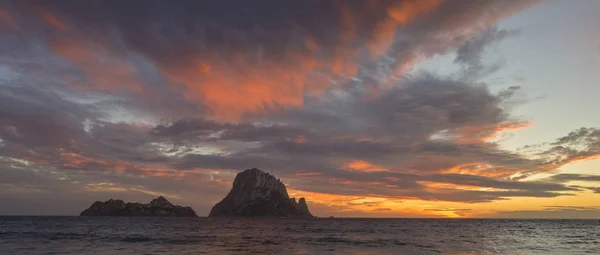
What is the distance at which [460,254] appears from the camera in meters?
49.9

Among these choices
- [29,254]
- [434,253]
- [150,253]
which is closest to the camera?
[29,254]

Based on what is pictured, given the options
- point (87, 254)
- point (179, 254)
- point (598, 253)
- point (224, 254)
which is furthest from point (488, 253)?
Answer: point (87, 254)

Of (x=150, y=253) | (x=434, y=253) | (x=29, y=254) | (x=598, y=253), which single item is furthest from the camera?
(x=598, y=253)

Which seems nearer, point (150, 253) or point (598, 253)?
point (150, 253)

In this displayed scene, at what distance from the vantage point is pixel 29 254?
44688 mm

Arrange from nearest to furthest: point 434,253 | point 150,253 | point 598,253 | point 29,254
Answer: point 29,254
point 150,253
point 434,253
point 598,253

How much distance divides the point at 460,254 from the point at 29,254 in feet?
169

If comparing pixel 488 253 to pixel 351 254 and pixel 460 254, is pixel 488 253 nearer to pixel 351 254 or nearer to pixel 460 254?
pixel 460 254

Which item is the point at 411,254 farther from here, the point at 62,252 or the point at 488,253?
the point at 62,252

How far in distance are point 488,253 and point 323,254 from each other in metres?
22.5

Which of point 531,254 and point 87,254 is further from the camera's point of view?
point 531,254

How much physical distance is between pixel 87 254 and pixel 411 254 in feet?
129

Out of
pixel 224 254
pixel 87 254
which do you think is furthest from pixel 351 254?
pixel 87 254

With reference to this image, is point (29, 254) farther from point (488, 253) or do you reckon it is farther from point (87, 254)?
point (488, 253)
